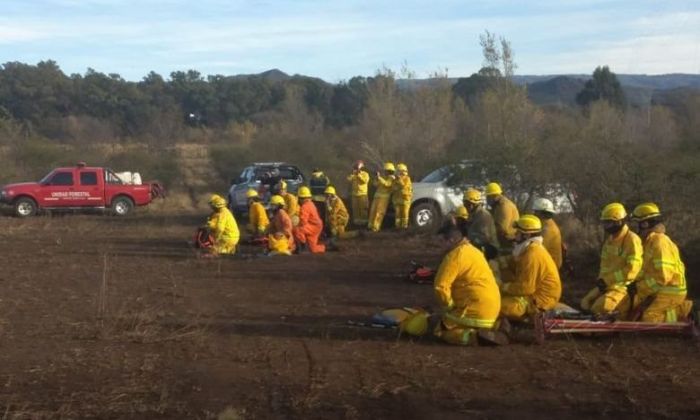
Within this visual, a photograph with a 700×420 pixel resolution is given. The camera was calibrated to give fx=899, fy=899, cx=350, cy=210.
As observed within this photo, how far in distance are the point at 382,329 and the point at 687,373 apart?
10.8 feet

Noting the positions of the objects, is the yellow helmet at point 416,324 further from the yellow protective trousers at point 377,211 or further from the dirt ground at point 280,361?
the yellow protective trousers at point 377,211

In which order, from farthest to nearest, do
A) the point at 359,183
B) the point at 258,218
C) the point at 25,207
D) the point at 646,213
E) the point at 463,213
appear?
the point at 25,207 < the point at 359,183 < the point at 258,218 < the point at 463,213 < the point at 646,213

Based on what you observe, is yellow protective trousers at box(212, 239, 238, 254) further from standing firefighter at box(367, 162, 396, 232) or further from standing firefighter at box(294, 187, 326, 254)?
standing firefighter at box(367, 162, 396, 232)

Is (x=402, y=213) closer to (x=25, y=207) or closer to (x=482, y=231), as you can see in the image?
(x=482, y=231)

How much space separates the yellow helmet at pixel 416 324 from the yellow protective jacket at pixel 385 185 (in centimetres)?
1117

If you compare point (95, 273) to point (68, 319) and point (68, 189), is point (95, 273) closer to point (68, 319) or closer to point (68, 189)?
point (68, 319)

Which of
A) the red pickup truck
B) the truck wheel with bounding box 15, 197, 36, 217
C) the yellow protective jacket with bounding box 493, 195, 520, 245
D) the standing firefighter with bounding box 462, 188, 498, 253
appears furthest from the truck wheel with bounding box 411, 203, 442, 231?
the truck wheel with bounding box 15, 197, 36, 217

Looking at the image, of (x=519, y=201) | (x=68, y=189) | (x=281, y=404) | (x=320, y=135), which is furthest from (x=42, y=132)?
(x=281, y=404)

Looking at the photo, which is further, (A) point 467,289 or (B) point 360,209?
(B) point 360,209

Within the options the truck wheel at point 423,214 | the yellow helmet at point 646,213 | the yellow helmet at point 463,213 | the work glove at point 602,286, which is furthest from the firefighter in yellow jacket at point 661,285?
the truck wheel at point 423,214

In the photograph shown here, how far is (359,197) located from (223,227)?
18.3 ft

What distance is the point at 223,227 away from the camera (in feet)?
56.7

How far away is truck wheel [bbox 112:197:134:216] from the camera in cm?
2923

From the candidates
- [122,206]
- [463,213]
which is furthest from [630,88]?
[463,213]
